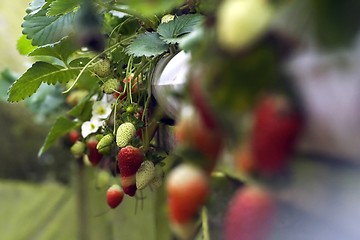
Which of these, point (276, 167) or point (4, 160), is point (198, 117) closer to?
point (276, 167)

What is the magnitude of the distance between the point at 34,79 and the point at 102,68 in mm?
94

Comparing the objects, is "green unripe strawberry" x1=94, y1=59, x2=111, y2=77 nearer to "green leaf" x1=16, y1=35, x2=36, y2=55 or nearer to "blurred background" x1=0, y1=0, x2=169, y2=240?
"green leaf" x1=16, y1=35, x2=36, y2=55

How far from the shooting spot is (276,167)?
0.25 m

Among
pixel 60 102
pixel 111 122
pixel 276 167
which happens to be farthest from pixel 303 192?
pixel 60 102

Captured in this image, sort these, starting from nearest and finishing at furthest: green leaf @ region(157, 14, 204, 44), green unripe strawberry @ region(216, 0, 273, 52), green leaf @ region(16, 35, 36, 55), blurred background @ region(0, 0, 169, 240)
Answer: green unripe strawberry @ region(216, 0, 273, 52), green leaf @ region(157, 14, 204, 44), green leaf @ region(16, 35, 36, 55), blurred background @ region(0, 0, 169, 240)

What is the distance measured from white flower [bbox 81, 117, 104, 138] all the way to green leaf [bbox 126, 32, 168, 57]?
17cm

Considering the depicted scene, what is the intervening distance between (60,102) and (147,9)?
1.14 metres

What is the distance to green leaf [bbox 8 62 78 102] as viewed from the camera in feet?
2.52

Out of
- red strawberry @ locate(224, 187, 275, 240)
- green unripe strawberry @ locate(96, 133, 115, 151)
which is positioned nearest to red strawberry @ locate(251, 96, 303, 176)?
red strawberry @ locate(224, 187, 275, 240)

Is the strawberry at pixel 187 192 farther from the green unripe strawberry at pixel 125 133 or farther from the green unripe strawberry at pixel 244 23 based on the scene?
the green unripe strawberry at pixel 125 133

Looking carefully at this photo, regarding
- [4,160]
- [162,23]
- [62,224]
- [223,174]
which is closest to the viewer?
[223,174]

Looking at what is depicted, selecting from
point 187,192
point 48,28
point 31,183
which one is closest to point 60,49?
point 48,28

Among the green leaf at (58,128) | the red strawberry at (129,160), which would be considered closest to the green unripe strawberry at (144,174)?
the red strawberry at (129,160)

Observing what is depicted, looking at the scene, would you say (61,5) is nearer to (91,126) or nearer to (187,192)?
(91,126)
